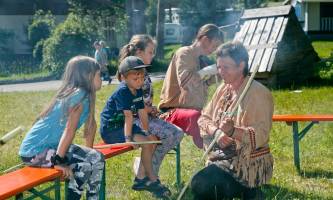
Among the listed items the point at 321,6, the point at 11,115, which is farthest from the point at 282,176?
the point at 321,6

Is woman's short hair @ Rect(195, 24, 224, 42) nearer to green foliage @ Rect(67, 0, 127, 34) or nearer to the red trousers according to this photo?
the red trousers

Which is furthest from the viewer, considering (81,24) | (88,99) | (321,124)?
(81,24)

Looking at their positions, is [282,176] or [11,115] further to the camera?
[11,115]

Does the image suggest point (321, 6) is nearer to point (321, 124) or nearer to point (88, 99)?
point (321, 124)

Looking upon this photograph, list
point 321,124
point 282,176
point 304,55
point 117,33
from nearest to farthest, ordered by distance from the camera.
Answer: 1. point 282,176
2. point 321,124
3. point 304,55
4. point 117,33

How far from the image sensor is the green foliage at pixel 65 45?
21.7m

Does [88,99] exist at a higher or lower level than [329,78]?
higher

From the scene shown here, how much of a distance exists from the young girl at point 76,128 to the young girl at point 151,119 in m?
1.01

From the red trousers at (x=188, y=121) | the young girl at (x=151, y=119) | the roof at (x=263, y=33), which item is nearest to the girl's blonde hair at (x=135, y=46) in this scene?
the young girl at (x=151, y=119)

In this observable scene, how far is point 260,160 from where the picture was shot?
4.42 meters

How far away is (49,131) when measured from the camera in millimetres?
4379

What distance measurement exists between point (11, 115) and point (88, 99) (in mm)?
7062

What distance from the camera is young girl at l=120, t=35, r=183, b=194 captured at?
5.43 m

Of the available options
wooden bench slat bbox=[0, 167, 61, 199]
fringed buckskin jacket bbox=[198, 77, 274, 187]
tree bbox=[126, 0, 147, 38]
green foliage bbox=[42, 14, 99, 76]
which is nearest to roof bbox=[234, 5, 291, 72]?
fringed buckskin jacket bbox=[198, 77, 274, 187]
